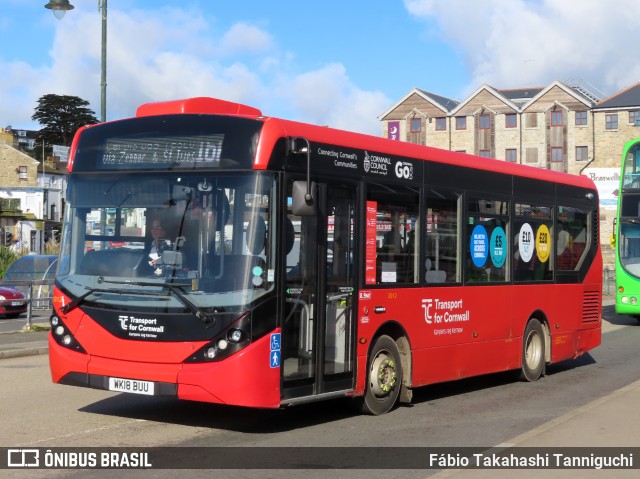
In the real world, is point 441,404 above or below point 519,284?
below

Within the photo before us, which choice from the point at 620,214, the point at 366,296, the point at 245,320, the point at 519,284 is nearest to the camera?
the point at 245,320

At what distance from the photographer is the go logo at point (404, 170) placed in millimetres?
11430

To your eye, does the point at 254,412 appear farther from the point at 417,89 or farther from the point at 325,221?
the point at 417,89

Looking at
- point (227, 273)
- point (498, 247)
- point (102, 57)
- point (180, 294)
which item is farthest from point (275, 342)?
point (102, 57)

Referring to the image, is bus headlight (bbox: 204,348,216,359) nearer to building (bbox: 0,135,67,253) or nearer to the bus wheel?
the bus wheel

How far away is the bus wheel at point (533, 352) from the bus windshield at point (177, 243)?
6.47 m

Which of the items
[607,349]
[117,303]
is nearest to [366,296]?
A: [117,303]

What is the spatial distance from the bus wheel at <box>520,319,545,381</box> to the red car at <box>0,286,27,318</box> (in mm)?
18718

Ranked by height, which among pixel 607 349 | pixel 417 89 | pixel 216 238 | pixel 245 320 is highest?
pixel 417 89

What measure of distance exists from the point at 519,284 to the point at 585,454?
19.8 ft

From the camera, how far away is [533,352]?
14.8 meters

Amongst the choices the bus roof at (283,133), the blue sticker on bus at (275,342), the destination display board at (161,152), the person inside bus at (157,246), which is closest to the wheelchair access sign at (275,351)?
the blue sticker on bus at (275,342)

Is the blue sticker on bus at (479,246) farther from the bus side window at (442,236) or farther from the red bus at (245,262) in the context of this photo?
the red bus at (245,262)

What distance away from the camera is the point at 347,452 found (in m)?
8.87
